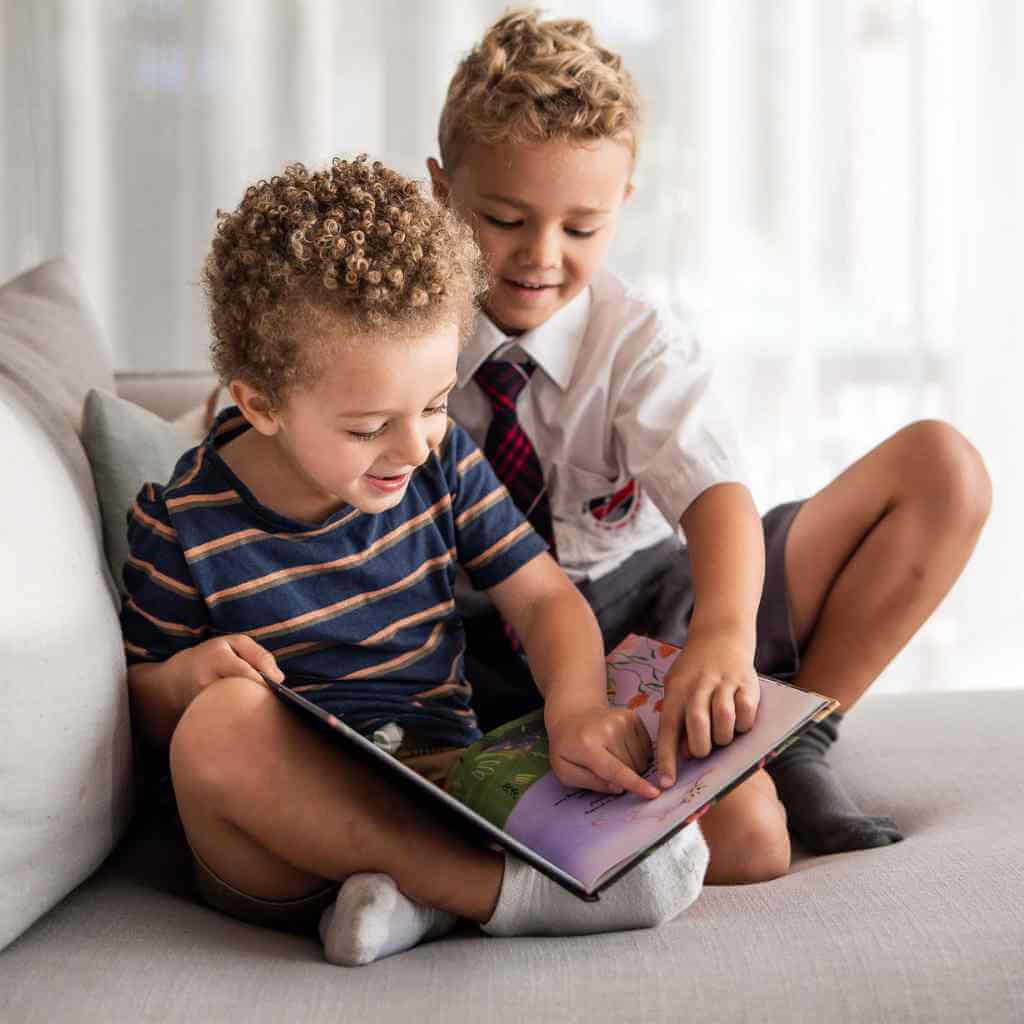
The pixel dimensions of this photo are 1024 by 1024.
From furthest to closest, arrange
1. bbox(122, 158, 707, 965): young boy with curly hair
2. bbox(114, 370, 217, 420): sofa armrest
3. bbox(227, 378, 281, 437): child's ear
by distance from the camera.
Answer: bbox(114, 370, 217, 420): sofa armrest < bbox(227, 378, 281, 437): child's ear < bbox(122, 158, 707, 965): young boy with curly hair

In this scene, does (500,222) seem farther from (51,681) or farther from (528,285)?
(51,681)

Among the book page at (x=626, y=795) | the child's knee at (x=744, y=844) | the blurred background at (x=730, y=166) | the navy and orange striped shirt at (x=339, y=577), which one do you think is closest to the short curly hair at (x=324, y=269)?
the navy and orange striped shirt at (x=339, y=577)

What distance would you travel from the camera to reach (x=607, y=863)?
90 centimetres

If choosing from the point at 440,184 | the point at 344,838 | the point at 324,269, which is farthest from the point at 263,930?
the point at 440,184

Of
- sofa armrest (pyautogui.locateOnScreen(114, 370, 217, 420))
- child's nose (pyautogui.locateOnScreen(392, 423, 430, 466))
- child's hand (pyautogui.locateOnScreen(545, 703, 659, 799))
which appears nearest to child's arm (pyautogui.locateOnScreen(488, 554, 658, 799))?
child's hand (pyautogui.locateOnScreen(545, 703, 659, 799))

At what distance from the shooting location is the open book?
875mm

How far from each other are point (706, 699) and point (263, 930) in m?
0.38

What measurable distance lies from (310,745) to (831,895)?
0.41 m

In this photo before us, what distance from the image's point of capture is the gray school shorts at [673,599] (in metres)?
1.32

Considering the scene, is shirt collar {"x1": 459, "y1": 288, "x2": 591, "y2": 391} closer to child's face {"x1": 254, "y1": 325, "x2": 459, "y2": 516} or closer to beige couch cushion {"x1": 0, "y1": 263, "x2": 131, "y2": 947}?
child's face {"x1": 254, "y1": 325, "x2": 459, "y2": 516}

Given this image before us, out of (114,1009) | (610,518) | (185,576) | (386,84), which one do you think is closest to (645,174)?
(386,84)

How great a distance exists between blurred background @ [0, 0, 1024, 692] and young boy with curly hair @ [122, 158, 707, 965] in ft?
3.54

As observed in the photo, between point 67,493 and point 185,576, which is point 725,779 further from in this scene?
point 67,493

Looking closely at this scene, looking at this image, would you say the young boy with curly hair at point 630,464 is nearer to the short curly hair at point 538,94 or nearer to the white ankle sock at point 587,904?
the short curly hair at point 538,94
